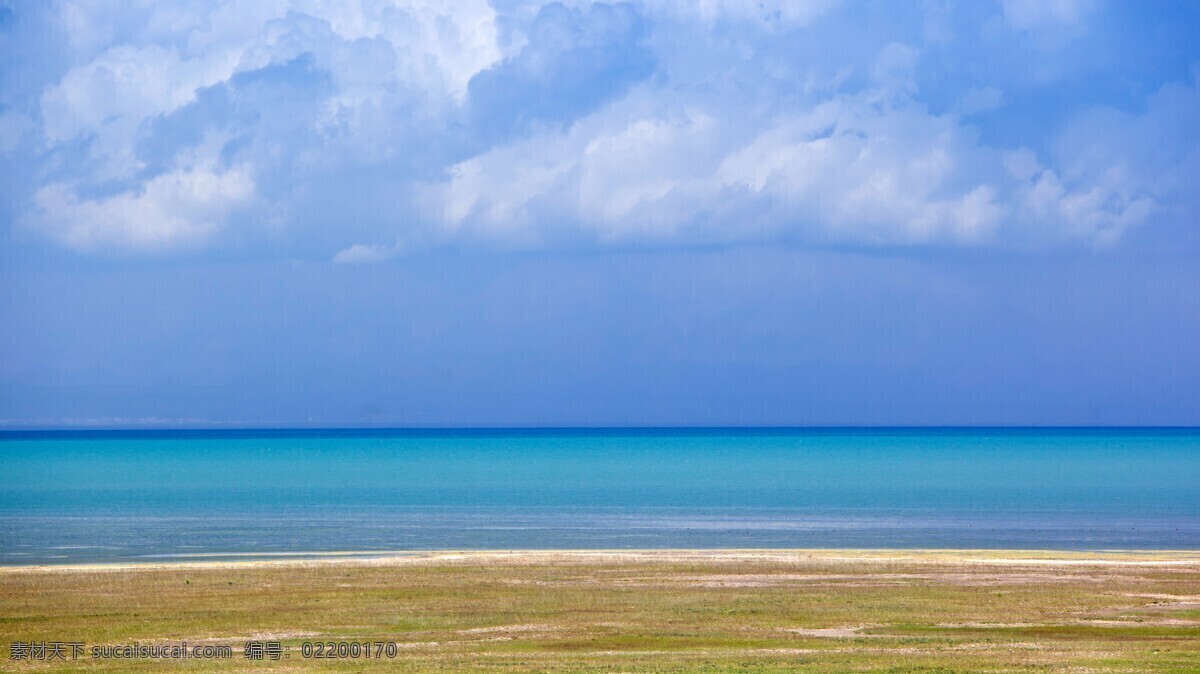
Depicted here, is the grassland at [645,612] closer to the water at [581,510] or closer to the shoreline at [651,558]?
the shoreline at [651,558]

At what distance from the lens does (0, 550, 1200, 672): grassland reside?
74.0 ft

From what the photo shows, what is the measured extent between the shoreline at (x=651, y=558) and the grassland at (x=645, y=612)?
0.90ft

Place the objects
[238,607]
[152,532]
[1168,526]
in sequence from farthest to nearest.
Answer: [1168,526], [152,532], [238,607]

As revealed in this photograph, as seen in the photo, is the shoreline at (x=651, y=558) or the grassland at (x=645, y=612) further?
the shoreline at (x=651, y=558)

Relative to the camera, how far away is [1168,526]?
5691 centimetres

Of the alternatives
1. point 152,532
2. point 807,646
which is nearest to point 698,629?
point 807,646

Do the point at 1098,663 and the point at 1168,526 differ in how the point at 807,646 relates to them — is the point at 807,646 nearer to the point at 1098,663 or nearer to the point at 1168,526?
the point at 1098,663

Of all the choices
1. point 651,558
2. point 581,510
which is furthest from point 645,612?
point 581,510

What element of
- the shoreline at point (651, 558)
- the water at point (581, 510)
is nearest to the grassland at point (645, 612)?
the shoreline at point (651, 558)

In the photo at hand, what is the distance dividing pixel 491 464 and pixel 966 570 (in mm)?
115287

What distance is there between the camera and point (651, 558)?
37.9 m

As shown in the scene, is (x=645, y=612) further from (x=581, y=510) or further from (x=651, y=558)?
(x=581, y=510)

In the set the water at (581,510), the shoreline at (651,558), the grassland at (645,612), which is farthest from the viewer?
the water at (581,510)

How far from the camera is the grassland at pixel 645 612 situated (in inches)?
888
